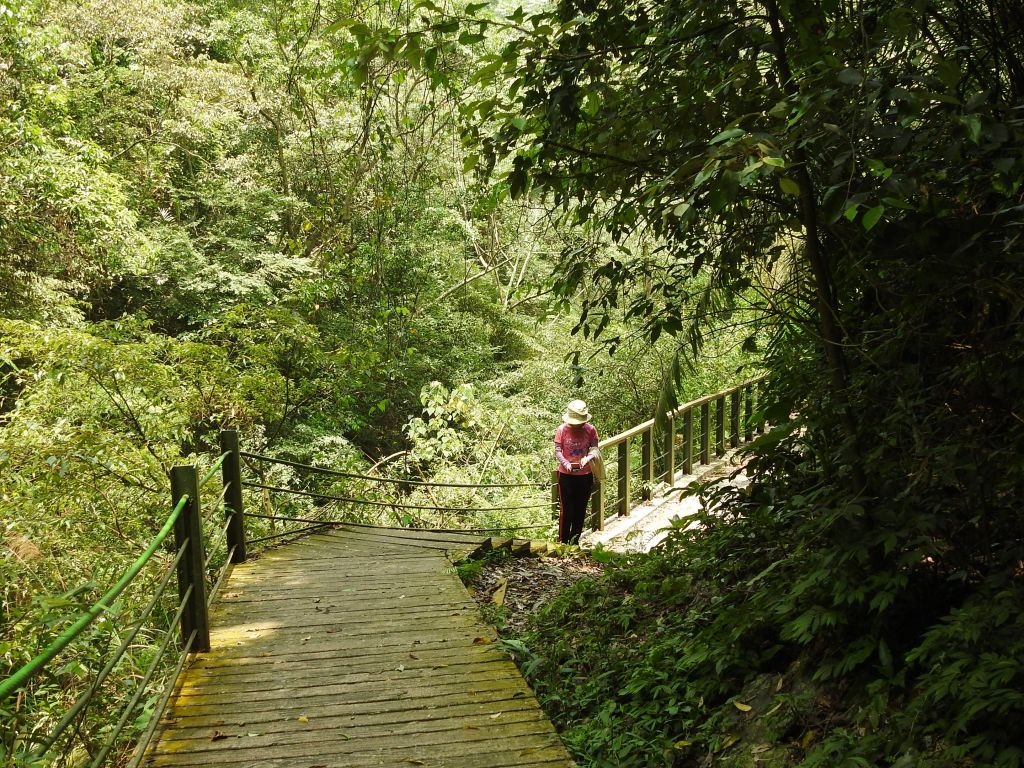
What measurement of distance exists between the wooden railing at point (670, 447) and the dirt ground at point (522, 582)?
179 centimetres

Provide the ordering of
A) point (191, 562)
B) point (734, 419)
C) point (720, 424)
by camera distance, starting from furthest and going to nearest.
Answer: point (734, 419)
point (720, 424)
point (191, 562)

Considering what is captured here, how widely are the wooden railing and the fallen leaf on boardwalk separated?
2.80 metres

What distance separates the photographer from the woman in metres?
8.66

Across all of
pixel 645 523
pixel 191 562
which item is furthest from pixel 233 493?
pixel 645 523

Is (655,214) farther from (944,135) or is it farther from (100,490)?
(100,490)

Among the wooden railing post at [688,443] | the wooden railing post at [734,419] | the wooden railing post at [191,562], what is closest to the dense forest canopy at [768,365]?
the wooden railing post at [191,562]

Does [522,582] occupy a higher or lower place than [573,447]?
lower

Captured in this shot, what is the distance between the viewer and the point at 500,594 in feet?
21.5

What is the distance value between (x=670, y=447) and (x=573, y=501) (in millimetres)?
2848

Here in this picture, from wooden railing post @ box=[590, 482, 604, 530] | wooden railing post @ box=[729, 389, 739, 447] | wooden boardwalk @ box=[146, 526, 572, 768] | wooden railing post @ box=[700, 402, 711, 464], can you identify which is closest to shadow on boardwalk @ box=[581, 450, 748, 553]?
wooden railing post @ box=[590, 482, 604, 530]

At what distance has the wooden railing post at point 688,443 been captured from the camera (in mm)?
11898

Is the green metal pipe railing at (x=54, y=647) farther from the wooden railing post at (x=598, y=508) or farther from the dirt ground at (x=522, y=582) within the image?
the wooden railing post at (x=598, y=508)

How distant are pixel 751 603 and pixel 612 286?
→ 185cm

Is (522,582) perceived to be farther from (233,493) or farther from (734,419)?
(734,419)
